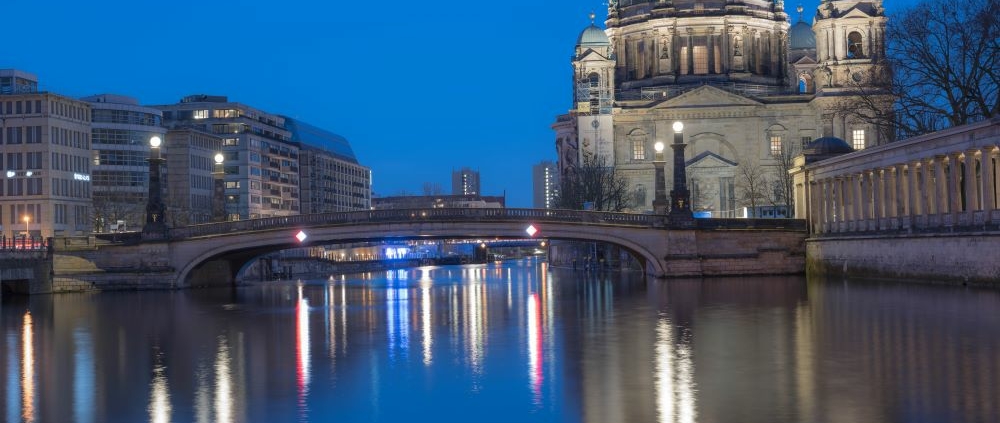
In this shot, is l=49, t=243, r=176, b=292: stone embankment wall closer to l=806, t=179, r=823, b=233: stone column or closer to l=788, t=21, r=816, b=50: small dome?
l=806, t=179, r=823, b=233: stone column

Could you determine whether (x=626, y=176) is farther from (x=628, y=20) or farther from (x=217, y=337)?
(x=217, y=337)

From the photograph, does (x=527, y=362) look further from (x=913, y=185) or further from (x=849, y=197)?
(x=849, y=197)

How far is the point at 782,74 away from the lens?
497ft

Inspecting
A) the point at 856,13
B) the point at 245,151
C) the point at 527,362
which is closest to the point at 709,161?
the point at 856,13

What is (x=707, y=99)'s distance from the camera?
139250mm

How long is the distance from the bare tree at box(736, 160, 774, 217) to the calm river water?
80812 mm

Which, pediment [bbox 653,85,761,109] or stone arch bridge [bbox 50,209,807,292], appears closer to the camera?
stone arch bridge [bbox 50,209,807,292]

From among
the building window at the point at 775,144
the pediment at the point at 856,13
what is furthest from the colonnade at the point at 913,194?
the building window at the point at 775,144

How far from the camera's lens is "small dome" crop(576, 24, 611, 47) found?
491 feet

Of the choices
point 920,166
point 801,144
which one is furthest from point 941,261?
point 801,144

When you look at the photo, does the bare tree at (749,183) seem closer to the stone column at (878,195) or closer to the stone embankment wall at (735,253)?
the stone embankment wall at (735,253)

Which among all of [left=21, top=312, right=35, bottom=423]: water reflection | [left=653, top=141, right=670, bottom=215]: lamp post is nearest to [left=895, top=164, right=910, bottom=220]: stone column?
[left=653, top=141, right=670, bottom=215]: lamp post

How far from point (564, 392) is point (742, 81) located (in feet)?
410

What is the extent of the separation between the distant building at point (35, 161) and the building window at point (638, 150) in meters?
55.9
